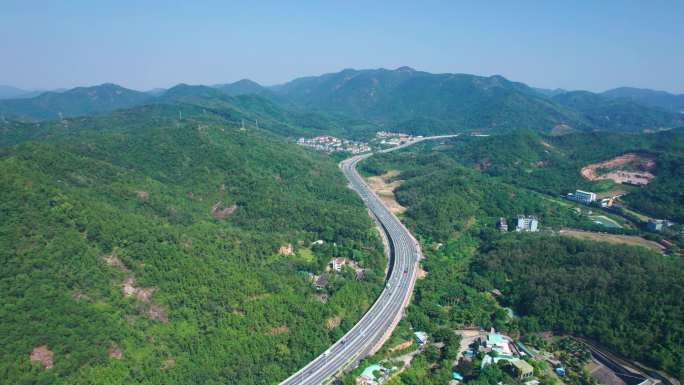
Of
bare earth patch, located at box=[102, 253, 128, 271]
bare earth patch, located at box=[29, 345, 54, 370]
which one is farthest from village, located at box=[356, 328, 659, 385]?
bare earth patch, located at box=[102, 253, 128, 271]

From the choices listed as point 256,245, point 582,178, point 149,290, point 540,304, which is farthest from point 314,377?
point 582,178

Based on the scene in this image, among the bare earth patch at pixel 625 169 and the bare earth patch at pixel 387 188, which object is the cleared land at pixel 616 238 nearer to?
the bare earth patch at pixel 387 188

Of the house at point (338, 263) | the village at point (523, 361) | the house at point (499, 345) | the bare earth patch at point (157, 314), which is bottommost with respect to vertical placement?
the village at point (523, 361)

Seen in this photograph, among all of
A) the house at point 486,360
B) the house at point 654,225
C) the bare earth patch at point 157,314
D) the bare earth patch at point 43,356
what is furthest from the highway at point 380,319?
the house at point 654,225

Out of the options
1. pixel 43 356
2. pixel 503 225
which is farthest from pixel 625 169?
pixel 43 356

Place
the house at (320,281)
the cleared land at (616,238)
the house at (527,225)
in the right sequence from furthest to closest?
the house at (527,225) < the cleared land at (616,238) < the house at (320,281)

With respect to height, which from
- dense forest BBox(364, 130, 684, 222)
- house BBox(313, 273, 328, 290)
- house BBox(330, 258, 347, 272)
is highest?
dense forest BBox(364, 130, 684, 222)

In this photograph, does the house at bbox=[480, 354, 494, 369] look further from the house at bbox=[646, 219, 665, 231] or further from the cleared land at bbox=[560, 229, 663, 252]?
the house at bbox=[646, 219, 665, 231]
